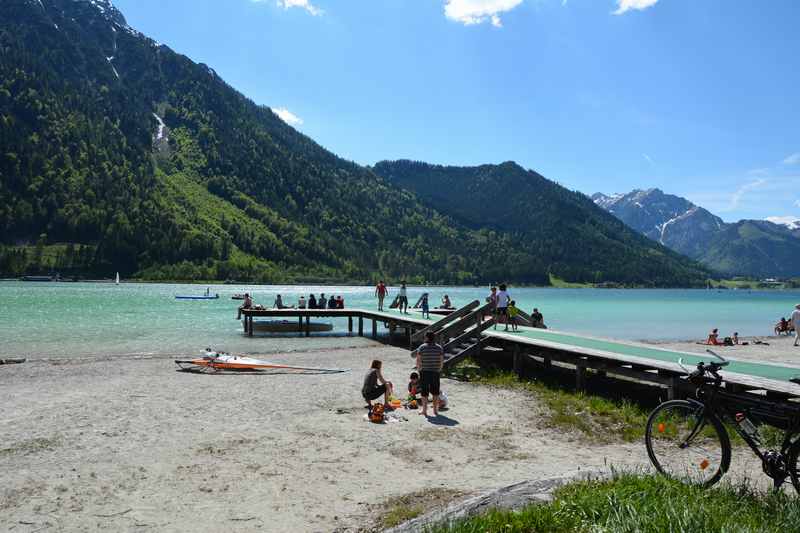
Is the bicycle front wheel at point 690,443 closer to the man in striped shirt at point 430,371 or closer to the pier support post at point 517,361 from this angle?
the man in striped shirt at point 430,371

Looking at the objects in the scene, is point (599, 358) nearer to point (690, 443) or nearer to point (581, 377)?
point (581, 377)

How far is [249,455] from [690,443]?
26.3 feet

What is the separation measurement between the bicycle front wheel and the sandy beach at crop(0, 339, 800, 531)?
78 centimetres

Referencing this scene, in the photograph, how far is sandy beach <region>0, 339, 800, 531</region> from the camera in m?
8.45

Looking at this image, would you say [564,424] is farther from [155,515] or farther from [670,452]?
[155,515]

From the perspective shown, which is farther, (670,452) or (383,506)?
(383,506)

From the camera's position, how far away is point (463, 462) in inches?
425

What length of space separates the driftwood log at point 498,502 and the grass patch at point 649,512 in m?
0.23

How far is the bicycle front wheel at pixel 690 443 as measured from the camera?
7.12m

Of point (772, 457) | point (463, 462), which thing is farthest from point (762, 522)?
point (463, 462)

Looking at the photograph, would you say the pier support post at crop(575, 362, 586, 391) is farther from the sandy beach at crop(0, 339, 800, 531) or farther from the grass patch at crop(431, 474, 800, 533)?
the grass patch at crop(431, 474, 800, 533)

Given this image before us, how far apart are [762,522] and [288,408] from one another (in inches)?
505

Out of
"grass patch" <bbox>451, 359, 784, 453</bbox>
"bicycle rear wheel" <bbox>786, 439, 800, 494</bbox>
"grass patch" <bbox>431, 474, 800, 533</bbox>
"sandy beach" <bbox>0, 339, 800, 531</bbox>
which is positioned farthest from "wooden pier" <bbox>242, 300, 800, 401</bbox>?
"grass patch" <bbox>431, 474, 800, 533</bbox>

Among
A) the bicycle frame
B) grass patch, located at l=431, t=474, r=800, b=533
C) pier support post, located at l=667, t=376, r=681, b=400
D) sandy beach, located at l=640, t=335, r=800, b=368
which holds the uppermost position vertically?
the bicycle frame
